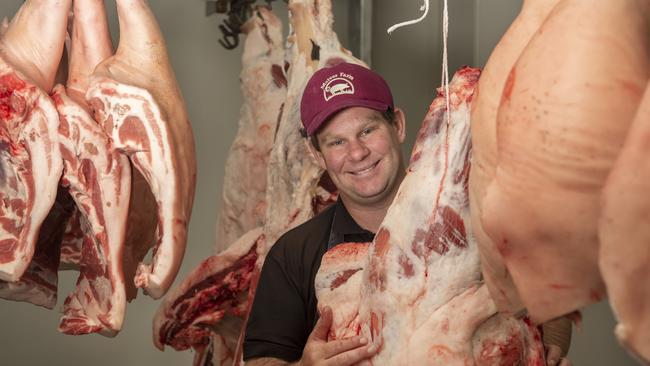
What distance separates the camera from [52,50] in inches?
90.3

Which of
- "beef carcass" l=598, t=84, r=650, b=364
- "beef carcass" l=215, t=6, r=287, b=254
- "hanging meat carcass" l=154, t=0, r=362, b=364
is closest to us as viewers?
"beef carcass" l=598, t=84, r=650, b=364

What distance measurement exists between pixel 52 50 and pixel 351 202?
0.82 metres

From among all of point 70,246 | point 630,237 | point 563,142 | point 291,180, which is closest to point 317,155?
point 291,180

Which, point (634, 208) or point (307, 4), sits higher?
point (307, 4)

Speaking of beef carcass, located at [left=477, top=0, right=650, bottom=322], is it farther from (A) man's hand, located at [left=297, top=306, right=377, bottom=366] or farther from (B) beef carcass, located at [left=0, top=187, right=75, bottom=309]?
(B) beef carcass, located at [left=0, top=187, right=75, bottom=309]

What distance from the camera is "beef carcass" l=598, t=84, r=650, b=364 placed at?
1.20m

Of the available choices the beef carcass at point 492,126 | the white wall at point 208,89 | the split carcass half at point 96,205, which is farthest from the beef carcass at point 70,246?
the white wall at point 208,89

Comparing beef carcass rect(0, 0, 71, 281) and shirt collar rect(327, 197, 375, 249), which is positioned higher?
beef carcass rect(0, 0, 71, 281)

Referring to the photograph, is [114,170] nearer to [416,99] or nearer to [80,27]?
[80,27]

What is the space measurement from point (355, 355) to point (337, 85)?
789 millimetres

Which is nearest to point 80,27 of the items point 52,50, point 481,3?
point 52,50

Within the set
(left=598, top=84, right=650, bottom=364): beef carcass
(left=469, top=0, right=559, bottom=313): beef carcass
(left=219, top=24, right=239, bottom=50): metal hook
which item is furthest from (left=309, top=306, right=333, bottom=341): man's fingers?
(left=219, top=24, right=239, bottom=50): metal hook

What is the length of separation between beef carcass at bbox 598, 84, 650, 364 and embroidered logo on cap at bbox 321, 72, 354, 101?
4.59 ft

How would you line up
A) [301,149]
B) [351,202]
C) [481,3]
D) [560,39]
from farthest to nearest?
[481,3]
[301,149]
[351,202]
[560,39]
